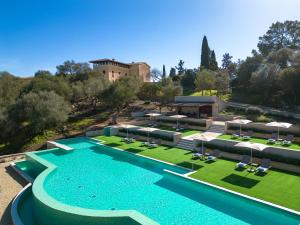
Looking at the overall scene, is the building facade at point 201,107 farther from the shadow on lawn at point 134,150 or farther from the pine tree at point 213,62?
the pine tree at point 213,62

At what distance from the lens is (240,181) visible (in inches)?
591

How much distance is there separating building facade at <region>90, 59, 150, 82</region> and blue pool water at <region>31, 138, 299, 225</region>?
41.4 m

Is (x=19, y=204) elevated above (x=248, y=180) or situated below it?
below

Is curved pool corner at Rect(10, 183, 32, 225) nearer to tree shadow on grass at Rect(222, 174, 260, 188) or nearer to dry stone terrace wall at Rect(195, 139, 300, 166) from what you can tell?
tree shadow on grass at Rect(222, 174, 260, 188)

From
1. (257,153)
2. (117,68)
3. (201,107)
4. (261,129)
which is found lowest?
(257,153)

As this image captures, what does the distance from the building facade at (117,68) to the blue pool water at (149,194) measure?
41.4m

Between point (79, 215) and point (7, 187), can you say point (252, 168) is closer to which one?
point (79, 215)

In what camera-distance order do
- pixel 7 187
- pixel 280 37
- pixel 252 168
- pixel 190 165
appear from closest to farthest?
pixel 252 168 → pixel 7 187 → pixel 190 165 → pixel 280 37

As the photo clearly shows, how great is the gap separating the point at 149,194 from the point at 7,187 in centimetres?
1090

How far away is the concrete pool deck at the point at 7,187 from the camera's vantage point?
1369cm

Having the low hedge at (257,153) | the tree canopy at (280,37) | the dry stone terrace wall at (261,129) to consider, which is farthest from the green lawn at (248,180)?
the tree canopy at (280,37)

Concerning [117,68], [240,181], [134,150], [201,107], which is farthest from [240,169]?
[117,68]

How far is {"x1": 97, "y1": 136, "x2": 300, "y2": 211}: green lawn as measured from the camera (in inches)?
506

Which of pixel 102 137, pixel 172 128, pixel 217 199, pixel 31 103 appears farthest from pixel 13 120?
pixel 217 199
